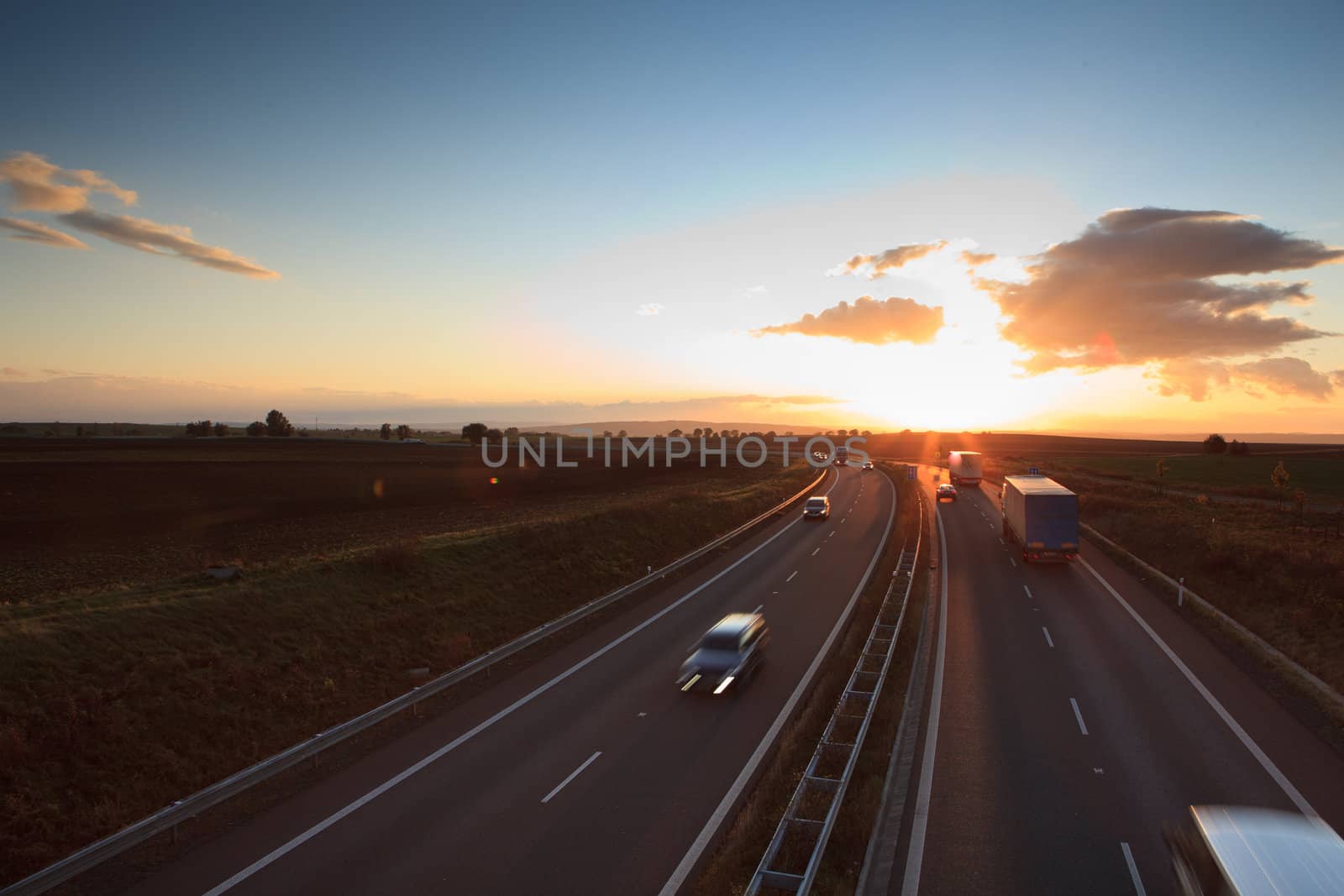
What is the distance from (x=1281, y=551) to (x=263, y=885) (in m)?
37.6

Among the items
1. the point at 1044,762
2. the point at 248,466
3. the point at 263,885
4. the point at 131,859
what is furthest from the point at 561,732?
the point at 248,466

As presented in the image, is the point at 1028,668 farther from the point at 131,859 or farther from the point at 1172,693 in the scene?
the point at 131,859

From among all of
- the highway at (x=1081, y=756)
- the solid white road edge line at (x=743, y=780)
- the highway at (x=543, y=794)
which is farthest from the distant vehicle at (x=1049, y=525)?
the highway at (x=543, y=794)

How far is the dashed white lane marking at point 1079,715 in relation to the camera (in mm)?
16703

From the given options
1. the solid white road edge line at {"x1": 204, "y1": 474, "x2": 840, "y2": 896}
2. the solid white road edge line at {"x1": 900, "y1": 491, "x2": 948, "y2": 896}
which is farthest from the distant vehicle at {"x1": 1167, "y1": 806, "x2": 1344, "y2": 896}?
the solid white road edge line at {"x1": 204, "y1": 474, "x2": 840, "y2": 896}

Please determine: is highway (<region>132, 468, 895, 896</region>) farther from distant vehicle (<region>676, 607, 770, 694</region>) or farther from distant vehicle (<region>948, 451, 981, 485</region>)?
distant vehicle (<region>948, 451, 981, 485</region>)

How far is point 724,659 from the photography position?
1953 cm

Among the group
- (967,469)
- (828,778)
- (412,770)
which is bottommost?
(412,770)

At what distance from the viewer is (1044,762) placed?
15023 millimetres

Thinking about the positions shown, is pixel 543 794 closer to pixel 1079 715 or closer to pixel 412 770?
pixel 412 770

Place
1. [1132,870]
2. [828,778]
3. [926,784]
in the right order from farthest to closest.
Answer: [926,784]
[828,778]
[1132,870]

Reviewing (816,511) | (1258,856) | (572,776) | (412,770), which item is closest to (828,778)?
(572,776)

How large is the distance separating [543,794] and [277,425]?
20629cm

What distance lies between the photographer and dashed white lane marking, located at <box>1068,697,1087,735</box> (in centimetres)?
1670
